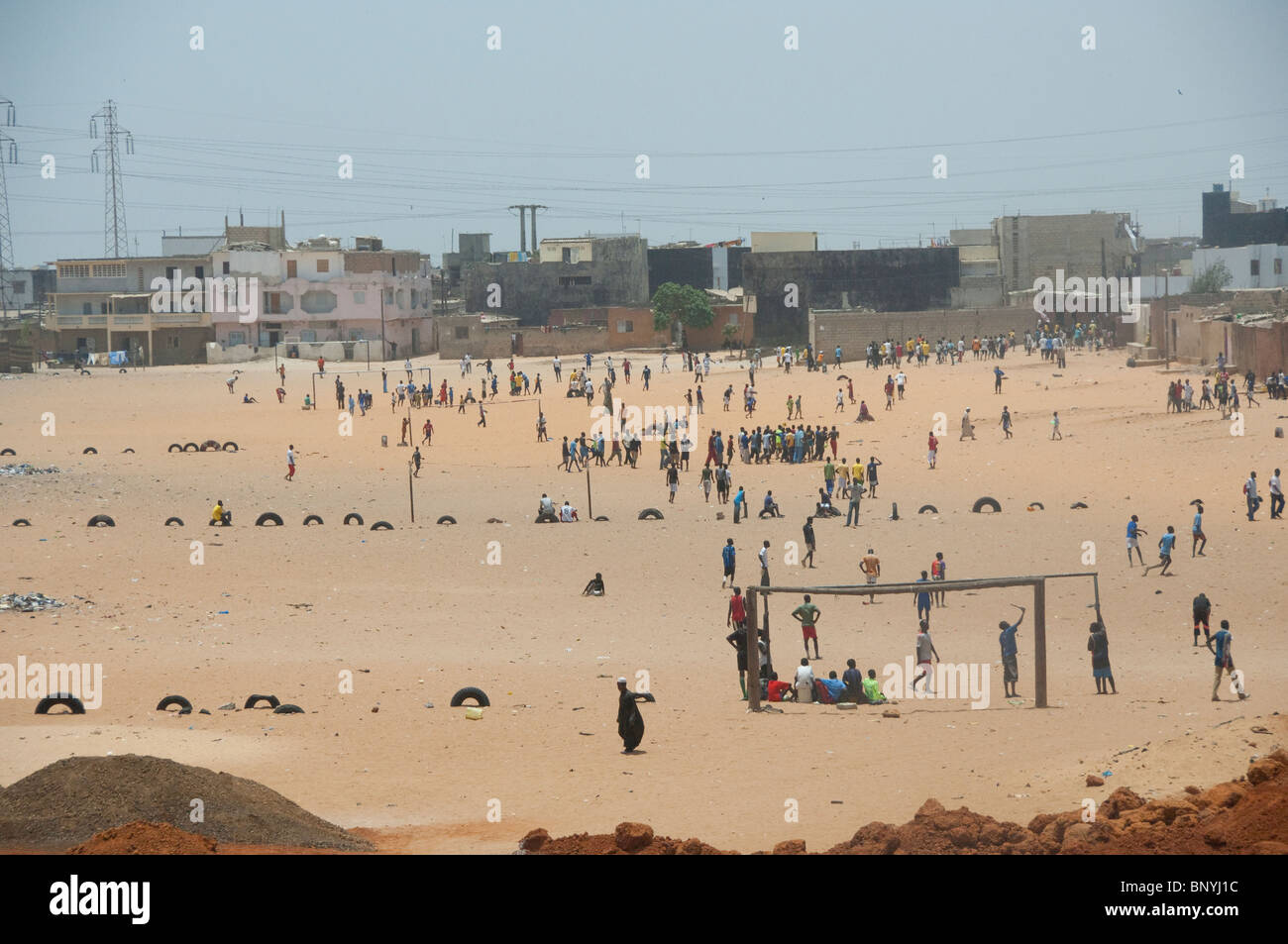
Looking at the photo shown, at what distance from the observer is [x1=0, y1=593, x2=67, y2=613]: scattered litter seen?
73.8 feet

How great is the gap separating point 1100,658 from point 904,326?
52650mm

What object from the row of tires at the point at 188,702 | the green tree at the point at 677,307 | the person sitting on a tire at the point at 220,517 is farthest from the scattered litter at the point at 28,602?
the green tree at the point at 677,307

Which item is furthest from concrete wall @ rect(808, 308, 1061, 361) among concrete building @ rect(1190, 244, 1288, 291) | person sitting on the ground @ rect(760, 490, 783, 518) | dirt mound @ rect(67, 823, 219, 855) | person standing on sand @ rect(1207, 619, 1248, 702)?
dirt mound @ rect(67, 823, 219, 855)

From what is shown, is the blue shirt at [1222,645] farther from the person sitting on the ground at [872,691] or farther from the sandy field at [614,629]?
the person sitting on the ground at [872,691]

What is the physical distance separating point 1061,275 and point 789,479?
53.8 meters

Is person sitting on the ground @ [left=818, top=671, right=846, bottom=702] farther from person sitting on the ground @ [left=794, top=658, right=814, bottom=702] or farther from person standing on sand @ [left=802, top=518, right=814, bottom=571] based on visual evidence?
person standing on sand @ [left=802, top=518, right=814, bottom=571]

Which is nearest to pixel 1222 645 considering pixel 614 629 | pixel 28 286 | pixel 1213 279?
pixel 614 629

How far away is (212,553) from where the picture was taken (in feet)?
91.4

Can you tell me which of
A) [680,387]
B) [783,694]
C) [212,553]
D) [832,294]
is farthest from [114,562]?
[832,294]

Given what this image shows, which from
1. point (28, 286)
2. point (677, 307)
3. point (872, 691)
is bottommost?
point (872, 691)

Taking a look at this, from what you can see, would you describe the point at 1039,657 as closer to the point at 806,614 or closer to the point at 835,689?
the point at 835,689

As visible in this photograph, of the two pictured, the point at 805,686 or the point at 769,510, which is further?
the point at 769,510

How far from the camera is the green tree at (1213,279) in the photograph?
7656 centimetres

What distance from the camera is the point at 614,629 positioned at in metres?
21.7
